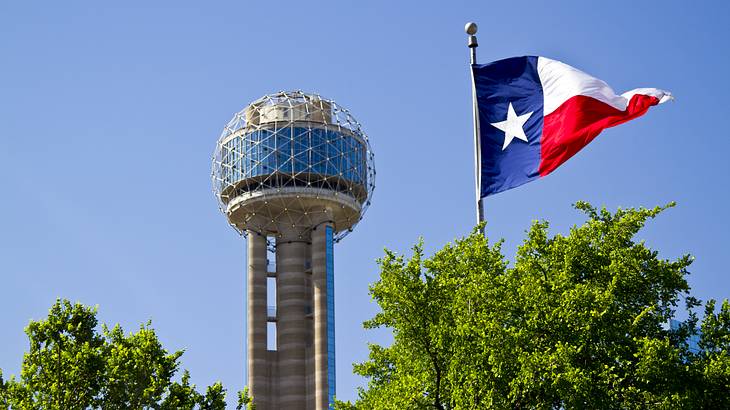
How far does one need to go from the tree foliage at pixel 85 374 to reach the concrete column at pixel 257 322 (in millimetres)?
89164

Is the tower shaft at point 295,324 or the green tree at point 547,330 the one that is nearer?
the green tree at point 547,330

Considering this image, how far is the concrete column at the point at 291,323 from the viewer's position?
140m

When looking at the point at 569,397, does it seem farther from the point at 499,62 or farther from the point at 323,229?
the point at 323,229

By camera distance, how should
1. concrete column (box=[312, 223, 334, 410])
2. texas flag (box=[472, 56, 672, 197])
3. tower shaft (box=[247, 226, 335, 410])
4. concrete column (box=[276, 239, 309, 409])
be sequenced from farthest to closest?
concrete column (box=[276, 239, 309, 409]), tower shaft (box=[247, 226, 335, 410]), concrete column (box=[312, 223, 334, 410]), texas flag (box=[472, 56, 672, 197])

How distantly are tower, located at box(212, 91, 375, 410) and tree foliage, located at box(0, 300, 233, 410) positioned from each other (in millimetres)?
88614

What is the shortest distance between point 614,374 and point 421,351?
8.10 metres

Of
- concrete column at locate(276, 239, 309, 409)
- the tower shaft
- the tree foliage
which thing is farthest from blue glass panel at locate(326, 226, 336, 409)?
the tree foliage

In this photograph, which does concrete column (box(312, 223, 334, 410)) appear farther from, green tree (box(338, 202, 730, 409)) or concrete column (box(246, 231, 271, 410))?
green tree (box(338, 202, 730, 409))

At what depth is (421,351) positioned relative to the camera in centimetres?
4847

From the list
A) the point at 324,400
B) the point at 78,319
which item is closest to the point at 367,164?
the point at 324,400

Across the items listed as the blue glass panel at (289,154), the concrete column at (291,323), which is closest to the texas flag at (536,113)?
the concrete column at (291,323)

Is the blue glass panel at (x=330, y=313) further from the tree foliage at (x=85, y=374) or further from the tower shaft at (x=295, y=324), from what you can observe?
the tree foliage at (x=85, y=374)

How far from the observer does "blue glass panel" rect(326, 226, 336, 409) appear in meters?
137

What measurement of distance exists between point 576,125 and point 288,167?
101m
